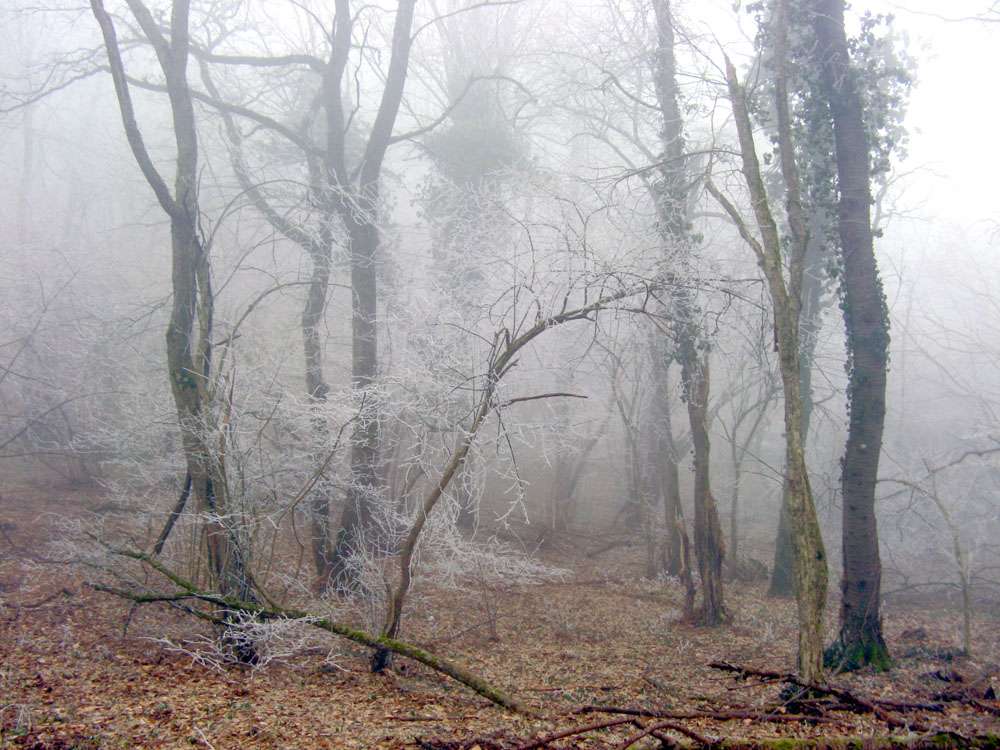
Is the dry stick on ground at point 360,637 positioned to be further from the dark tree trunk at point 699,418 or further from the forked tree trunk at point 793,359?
the dark tree trunk at point 699,418

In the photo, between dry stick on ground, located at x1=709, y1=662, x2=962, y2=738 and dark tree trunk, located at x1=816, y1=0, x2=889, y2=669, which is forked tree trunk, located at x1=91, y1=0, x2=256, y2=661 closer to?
dry stick on ground, located at x1=709, y1=662, x2=962, y2=738

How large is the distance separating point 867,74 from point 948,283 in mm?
17795

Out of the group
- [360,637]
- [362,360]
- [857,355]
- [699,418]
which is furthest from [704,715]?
[362,360]

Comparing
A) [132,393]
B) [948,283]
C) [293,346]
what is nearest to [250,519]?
[293,346]

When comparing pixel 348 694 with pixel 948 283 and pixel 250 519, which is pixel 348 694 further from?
pixel 948 283

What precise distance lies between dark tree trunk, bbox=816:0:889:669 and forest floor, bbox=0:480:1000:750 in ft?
1.53

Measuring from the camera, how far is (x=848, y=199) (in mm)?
6641

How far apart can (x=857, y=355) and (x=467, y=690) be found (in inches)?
197

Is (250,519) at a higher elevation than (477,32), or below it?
below

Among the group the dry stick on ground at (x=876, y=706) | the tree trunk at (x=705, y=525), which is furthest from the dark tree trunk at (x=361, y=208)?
the dry stick on ground at (x=876, y=706)

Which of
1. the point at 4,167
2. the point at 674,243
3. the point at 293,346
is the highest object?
the point at 4,167

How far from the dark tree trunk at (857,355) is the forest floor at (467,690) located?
0.47 metres

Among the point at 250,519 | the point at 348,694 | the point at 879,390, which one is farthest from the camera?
the point at 879,390

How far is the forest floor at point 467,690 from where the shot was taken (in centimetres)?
374
